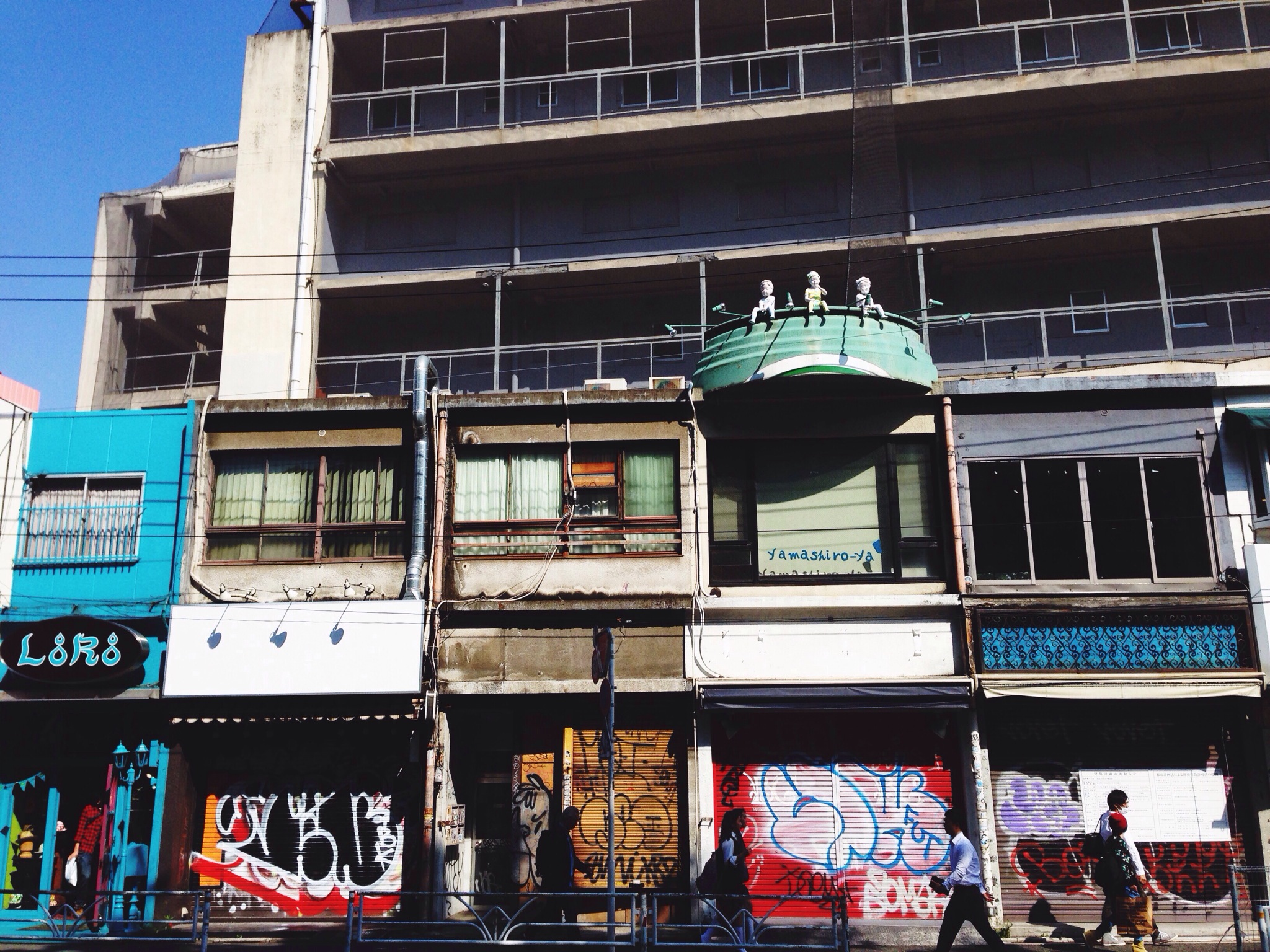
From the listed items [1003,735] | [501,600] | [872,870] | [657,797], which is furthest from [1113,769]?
[501,600]

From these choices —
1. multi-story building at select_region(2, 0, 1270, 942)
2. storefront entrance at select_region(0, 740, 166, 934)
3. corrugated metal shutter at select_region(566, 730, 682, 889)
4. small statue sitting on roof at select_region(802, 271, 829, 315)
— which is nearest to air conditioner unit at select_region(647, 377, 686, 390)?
multi-story building at select_region(2, 0, 1270, 942)

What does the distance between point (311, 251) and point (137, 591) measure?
8370 mm

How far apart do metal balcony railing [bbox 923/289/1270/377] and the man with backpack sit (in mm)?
8901

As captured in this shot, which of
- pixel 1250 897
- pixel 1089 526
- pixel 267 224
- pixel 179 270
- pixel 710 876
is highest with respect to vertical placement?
pixel 179 270

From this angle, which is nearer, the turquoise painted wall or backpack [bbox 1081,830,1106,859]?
backpack [bbox 1081,830,1106,859]

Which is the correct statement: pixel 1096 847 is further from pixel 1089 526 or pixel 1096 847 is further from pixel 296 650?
pixel 296 650

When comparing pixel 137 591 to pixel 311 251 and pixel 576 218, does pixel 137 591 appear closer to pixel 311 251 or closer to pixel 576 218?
pixel 311 251

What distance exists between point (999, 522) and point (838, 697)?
4.03 m

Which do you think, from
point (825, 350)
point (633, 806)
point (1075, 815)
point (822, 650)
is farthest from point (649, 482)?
point (1075, 815)

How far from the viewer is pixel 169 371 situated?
93.6 ft

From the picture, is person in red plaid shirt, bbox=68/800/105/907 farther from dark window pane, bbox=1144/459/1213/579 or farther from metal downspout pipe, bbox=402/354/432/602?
dark window pane, bbox=1144/459/1213/579

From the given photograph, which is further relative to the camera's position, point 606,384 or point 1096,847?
Result: point 606,384

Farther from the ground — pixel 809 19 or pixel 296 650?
pixel 809 19

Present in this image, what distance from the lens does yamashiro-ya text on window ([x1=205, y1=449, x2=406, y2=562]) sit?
17.9 m
